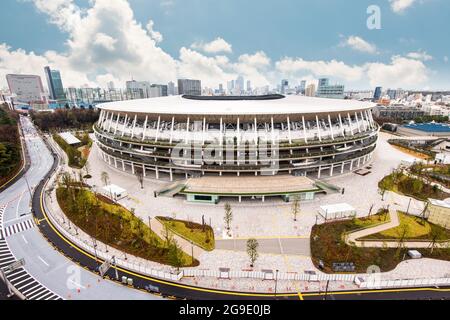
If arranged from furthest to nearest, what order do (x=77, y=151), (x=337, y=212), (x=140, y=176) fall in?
1. (x=77, y=151)
2. (x=140, y=176)
3. (x=337, y=212)

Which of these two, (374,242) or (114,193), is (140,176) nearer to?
(114,193)

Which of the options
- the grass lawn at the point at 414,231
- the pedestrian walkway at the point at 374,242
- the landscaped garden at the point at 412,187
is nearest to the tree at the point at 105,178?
the pedestrian walkway at the point at 374,242

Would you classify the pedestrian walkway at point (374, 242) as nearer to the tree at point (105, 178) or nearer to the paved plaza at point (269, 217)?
the paved plaza at point (269, 217)

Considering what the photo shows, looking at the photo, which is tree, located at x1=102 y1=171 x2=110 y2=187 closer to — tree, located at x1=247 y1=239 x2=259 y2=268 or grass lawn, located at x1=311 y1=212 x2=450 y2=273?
tree, located at x1=247 y1=239 x2=259 y2=268

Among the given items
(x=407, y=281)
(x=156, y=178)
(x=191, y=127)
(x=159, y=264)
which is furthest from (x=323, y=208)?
(x=156, y=178)

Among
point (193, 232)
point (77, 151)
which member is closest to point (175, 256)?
point (193, 232)

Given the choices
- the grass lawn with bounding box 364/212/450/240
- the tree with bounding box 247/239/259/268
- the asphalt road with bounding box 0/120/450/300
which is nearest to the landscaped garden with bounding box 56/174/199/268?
the asphalt road with bounding box 0/120/450/300

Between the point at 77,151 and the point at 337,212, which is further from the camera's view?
the point at 77,151
